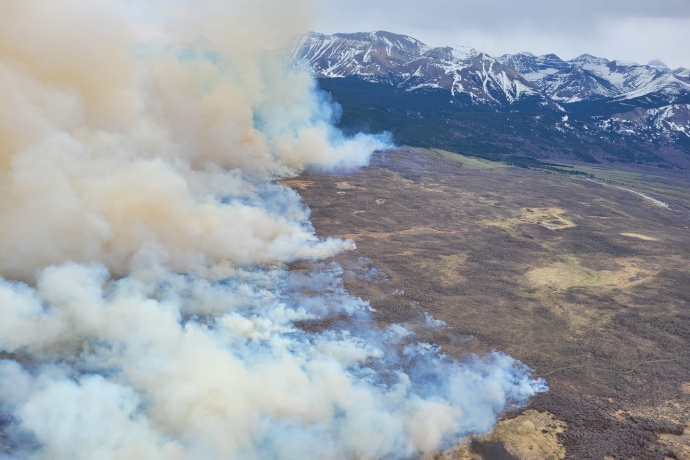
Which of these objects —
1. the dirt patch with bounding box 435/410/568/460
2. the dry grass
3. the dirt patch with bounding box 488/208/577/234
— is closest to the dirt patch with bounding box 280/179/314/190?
the dirt patch with bounding box 488/208/577/234

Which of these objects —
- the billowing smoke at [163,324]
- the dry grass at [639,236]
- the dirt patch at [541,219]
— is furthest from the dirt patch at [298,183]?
the dry grass at [639,236]

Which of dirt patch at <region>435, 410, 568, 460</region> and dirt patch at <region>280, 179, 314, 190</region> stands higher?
dirt patch at <region>280, 179, 314, 190</region>

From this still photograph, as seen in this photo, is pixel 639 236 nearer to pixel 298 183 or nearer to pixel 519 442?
pixel 298 183

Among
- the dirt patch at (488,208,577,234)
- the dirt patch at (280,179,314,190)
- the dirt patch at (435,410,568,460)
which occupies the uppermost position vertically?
the dirt patch at (280,179,314,190)

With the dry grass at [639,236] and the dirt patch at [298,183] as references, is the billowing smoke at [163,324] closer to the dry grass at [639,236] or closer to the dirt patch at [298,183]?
the dirt patch at [298,183]

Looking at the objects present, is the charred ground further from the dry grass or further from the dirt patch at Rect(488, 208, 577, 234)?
the dirt patch at Rect(488, 208, 577, 234)

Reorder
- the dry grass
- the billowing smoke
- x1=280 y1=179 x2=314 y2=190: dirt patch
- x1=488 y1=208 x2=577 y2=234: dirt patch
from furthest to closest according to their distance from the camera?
x1=280 y1=179 x2=314 y2=190: dirt patch → x1=488 y1=208 x2=577 y2=234: dirt patch → the dry grass → the billowing smoke

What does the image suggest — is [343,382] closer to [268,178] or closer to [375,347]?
[375,347]
